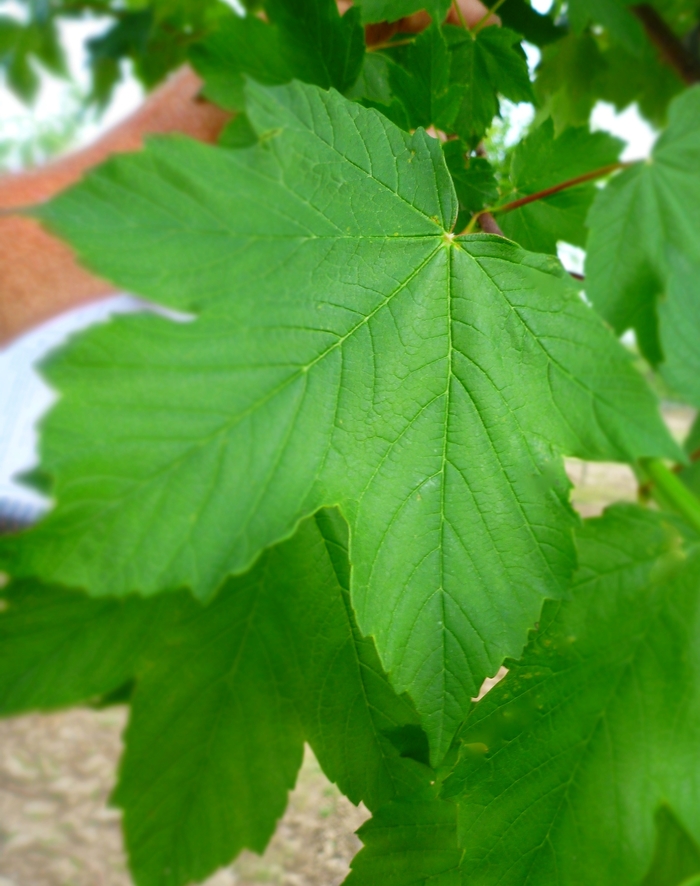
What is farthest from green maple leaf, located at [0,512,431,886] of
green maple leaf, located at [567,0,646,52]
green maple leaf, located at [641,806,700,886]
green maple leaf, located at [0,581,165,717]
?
green maple leaf, located at [567,0,646,52]

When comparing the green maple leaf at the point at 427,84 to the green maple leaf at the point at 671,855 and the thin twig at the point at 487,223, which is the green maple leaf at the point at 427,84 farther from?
the green maple leaf at the point at 671,855

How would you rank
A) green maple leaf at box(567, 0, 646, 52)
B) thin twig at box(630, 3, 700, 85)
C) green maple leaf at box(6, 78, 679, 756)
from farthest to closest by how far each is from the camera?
thin twig at box(630, 3, 700, 85)
green maple leaf at box(567, 0, 646, 52)
green maple leaf at box(6, 78, 679, 756)

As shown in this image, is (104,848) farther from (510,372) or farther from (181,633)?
(510,372)

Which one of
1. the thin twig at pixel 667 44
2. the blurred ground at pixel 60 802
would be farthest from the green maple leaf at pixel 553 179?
the blurred ground at pixel 60 802

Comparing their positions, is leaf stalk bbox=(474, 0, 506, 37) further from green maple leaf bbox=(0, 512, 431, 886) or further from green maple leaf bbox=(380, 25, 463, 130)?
green maple leaf bbox=(0, 512, 431, 886)

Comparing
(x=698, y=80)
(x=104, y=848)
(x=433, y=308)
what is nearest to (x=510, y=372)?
(x=433, y=308)

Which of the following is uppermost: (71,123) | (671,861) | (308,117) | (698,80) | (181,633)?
(71,123)
